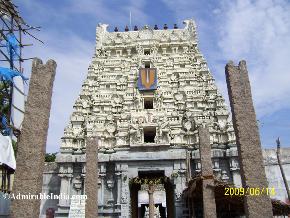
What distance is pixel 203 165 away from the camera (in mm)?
15406

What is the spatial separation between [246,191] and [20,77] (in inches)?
568

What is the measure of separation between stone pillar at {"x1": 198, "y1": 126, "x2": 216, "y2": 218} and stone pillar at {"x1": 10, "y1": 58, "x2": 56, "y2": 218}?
777 cm

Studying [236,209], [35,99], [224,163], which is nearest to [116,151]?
[224,163]

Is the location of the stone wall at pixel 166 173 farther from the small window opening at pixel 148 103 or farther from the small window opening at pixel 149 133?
the small window opening at pixel 148 103

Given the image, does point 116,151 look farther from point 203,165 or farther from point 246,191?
point 246,191

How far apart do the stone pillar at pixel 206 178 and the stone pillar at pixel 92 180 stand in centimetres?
506

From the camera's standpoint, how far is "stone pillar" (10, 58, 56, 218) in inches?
388

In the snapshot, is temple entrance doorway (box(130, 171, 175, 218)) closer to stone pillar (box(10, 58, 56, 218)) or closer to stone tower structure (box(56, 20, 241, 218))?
stone tower structure (box(56, 20, 241, 218))

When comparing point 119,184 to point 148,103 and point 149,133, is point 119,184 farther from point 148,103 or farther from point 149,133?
point 148,103

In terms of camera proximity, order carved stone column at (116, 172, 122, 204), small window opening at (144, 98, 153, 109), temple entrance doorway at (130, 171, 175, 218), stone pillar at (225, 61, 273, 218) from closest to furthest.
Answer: stone pillar at (225, 61, 273, 218), carved stone column at (116, 172, 122, 204), temple entrance doorway at (130, 171, 175, 218), small window opening at (144, 98, 153, 109)

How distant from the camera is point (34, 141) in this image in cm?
1069

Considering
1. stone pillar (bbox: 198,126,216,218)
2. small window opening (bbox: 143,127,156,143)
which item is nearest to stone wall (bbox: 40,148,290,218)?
small window opening (bbox: 143,127,156,143)

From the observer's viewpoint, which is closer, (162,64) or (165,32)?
(162,64)

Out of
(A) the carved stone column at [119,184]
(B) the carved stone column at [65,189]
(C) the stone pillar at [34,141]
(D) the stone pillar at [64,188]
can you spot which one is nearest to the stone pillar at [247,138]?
(C) the stone pillar at [34,141]
